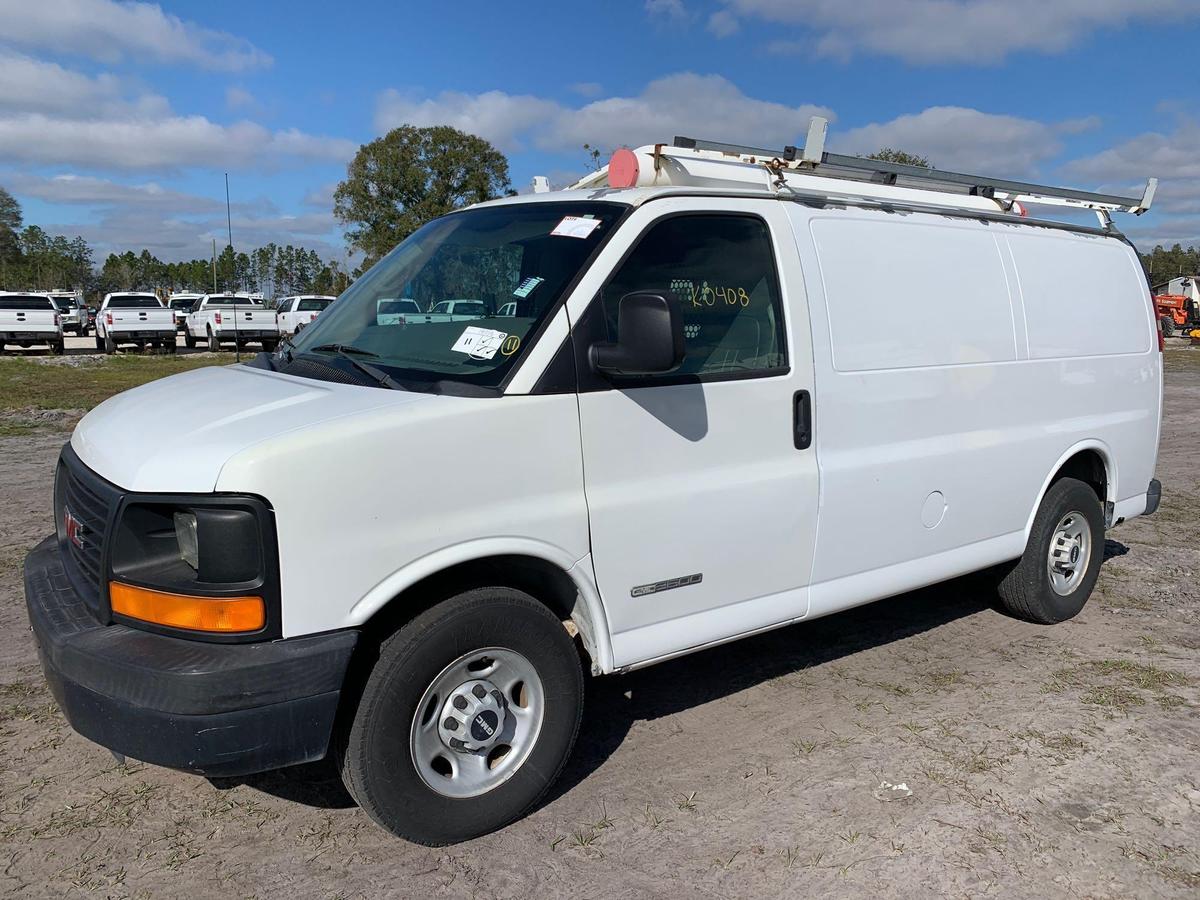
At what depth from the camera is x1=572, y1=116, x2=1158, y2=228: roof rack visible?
4051 millimetres

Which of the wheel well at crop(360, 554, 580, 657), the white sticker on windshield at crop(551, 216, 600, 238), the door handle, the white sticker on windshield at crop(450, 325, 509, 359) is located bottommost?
the wheel well at crop(360, 554, 580, 657)

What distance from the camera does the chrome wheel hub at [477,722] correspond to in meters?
3.14

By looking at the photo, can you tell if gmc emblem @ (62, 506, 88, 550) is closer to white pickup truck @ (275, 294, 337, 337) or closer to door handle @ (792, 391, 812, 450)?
door handle @ (792, 391, 812, 450)

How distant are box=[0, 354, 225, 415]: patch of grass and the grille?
8.57 meters

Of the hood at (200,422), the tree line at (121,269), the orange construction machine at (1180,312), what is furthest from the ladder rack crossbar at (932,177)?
the tree line at (121,269)

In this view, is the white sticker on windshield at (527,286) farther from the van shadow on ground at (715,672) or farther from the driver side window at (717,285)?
the van shadow on ground at (715,672)

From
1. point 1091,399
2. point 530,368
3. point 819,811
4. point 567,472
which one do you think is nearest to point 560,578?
point 567,472

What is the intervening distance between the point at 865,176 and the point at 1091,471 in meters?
2.33

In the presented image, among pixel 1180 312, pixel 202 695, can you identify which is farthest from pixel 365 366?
pixel 1180 312

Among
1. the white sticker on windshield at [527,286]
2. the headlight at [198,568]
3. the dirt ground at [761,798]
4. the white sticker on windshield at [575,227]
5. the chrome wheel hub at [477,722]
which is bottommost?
the dirt ground at [761,798]

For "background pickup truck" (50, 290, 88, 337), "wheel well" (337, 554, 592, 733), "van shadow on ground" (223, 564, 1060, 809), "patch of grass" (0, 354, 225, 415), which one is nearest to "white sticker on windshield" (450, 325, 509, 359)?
"wheel well" (337, 554, 592, 733)

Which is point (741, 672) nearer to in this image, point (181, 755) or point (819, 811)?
point (819, 811)

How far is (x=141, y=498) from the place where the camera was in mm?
2824

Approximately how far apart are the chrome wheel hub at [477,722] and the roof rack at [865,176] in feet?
6.54
